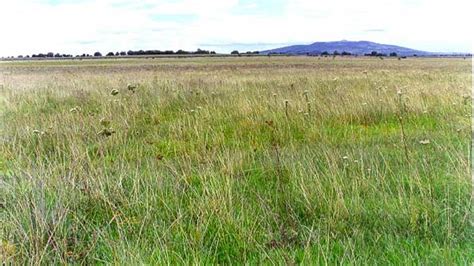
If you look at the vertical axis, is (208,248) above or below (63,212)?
below

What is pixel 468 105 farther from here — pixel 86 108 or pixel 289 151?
pixel 86 108

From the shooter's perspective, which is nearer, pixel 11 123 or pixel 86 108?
pixel 11 123

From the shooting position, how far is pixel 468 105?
26.2 ft

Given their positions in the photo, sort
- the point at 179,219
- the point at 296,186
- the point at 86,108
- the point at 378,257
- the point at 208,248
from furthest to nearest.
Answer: the point at 86,108 < the point at 296,186 < the point at 179,219 < the point at 208,248 < the point at 378,257

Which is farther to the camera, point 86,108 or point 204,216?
point 86,108

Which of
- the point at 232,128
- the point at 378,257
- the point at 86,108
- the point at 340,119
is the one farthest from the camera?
the point at 86,108

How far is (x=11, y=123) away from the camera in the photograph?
7.34m

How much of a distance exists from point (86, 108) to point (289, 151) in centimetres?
586

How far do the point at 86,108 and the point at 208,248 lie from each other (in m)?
7.49

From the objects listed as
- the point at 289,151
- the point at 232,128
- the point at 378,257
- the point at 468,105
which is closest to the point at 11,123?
the point at 232,128

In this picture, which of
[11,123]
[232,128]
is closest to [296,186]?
[232,128]

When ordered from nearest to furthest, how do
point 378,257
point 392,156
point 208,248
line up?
point 378,257
point 208,248
point 392,156

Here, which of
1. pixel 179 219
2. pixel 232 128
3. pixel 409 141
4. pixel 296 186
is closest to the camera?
pixel 179 219

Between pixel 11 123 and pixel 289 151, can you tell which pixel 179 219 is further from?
pixel 11 123
